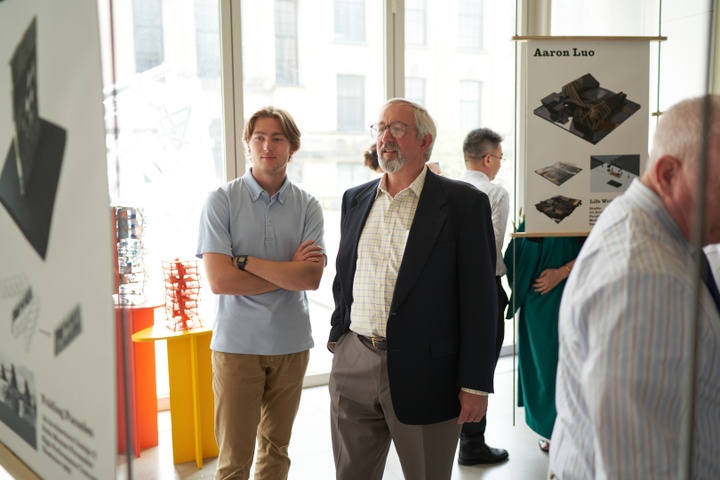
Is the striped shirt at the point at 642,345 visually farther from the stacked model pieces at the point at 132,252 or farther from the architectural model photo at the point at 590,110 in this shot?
the stacked model pieces at the point at 132,252

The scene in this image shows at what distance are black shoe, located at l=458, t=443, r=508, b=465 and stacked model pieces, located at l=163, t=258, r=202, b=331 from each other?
1.59 m

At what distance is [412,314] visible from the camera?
6.88 feet

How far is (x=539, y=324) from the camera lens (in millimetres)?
3398

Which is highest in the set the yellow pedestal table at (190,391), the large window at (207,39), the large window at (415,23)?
the large window at (415,23)

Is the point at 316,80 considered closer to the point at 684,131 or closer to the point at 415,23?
the point at 415,23

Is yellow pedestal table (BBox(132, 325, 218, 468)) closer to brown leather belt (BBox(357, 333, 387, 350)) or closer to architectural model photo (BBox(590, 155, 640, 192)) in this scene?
brown leather belt (BBox(357, 333, 387, 350))

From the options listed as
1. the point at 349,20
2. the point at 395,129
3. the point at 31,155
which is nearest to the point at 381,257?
the point at 395,129

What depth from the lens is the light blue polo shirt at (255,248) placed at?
2662 millimetres

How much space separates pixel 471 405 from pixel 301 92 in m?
3.24

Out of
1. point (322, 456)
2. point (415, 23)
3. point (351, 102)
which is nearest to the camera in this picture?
point (322, 456)

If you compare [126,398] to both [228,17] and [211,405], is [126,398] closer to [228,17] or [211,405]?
[211,405]

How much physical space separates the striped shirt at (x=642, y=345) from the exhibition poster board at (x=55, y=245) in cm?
72

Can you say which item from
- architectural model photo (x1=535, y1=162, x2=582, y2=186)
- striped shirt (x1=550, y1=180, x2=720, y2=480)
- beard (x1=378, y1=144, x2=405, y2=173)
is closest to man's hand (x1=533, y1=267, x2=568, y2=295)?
architectural model photo (x1=535, y1=162, x2=582, y2=186)

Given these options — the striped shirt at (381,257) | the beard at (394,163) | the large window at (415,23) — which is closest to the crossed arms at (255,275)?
the striped shirt at (381,257)
